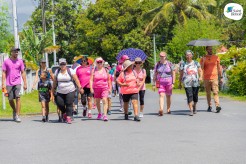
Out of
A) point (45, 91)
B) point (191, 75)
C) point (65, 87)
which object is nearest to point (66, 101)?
point (65, 87)

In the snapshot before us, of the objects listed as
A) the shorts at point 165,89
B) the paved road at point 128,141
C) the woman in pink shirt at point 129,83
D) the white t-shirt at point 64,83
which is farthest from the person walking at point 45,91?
the shorts at point 165,89

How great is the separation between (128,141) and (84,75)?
5931 millimetres

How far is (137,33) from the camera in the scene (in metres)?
63.1

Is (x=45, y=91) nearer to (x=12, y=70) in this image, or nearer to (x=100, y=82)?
(x=12, y=70)

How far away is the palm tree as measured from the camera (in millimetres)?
55469

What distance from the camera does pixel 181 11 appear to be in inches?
2205

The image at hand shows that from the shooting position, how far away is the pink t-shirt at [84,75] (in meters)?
15.9

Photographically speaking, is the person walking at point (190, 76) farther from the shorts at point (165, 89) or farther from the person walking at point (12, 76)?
the person walking at point (12, 76)

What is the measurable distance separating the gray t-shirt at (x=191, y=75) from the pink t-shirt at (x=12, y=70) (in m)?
4.44

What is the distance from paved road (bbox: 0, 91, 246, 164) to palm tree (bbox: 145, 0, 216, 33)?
41276 millimetres

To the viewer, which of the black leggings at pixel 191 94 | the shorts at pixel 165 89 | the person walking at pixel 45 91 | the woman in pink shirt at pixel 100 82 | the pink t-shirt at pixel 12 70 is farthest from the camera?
the shorts at pixel 165 89

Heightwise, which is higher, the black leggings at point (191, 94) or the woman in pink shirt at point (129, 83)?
the woman in pink shirt at point (129, 83)

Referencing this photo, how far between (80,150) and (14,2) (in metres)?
18.8

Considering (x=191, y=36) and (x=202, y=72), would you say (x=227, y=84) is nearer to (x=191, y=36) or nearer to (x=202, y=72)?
(x=202, y=72)
